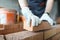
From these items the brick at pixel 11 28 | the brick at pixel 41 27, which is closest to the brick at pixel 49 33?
the brick at pixel 41 27

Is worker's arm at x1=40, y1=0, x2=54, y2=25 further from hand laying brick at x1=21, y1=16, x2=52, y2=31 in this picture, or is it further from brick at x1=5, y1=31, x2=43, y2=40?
brick at x1=5, y1=31, x2=43, y2=40

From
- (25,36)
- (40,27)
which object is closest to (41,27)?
(40,27)

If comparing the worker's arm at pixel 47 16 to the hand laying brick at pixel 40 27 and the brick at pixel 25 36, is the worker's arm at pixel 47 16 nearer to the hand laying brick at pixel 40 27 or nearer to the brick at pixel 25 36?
the hand laying brick at pixel 40 27

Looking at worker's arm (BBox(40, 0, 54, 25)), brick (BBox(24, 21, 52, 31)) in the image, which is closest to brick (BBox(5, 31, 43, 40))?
brick (BBox(24, 21, 52, 31))

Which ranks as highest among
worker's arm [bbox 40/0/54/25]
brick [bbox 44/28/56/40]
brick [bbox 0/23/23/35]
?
worker's arm [bbox 40/0/54/25]

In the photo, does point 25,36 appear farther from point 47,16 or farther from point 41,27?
point 47,16

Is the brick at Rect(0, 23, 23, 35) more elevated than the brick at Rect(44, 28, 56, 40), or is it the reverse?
the brick at Rect(0, 23, 23, 35)

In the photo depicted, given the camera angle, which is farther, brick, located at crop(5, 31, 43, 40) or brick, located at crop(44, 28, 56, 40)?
brick, located at crop(44, 28, 56, 40)

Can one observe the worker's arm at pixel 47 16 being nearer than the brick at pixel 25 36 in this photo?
No

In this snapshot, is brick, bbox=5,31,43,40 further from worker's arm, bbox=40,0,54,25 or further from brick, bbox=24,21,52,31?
worker's arm, bbox=40,0,54,25

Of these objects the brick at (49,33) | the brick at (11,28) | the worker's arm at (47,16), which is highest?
the worker's arm at (47,16)

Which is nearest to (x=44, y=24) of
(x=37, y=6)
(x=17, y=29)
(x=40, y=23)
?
(x=40, y=23)

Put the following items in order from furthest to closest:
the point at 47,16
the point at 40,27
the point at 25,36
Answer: the point at 47,16
the point at 40,27
the point at 25,36

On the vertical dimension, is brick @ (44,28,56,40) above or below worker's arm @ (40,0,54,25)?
below
